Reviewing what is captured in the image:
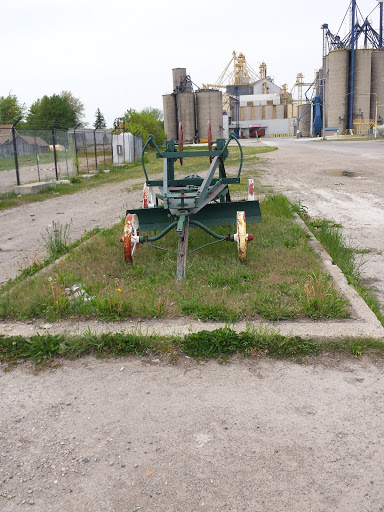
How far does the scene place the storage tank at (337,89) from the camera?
83312 mm

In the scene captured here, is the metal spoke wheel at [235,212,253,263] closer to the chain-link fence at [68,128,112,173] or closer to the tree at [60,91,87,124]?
the chain-link fence at [68,128,112,173]

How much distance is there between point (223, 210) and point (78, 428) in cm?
463

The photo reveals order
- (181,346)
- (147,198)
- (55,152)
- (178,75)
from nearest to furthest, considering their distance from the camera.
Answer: (181,346)
(147,198)
(55,152)
(178,75)

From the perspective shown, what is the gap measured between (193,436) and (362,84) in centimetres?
9046

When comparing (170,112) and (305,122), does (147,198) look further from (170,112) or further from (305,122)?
(305,122)

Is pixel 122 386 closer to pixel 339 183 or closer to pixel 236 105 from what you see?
pixel 339 183

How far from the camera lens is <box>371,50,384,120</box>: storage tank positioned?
8512 cm

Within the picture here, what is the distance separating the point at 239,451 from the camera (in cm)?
294

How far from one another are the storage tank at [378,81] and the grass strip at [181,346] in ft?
297

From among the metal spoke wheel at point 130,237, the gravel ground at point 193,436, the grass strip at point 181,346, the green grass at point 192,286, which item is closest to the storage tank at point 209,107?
the green grass at point 192,286

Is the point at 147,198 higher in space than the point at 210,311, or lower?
higher

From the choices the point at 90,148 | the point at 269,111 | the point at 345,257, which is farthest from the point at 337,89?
the point at 345,257

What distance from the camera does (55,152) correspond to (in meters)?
20.3

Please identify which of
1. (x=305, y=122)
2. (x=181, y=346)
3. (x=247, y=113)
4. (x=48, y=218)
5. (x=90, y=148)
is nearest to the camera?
(x=181, y=346)
